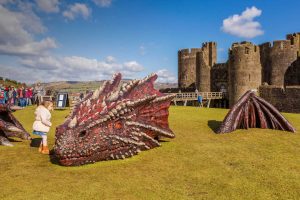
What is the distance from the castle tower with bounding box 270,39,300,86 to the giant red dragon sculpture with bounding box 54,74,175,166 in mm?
36833

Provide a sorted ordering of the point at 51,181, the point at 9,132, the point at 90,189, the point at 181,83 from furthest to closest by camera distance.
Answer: the point at 181,83, the point at 9,132, the point at 51,181, the point at 90,189

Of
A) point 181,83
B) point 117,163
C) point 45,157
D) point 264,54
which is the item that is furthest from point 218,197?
point 181,83

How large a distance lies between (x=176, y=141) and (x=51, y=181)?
427 centimetres

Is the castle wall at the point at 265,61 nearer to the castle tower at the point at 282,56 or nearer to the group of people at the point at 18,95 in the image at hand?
the castle tower at the point at 282,56

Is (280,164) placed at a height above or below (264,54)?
below

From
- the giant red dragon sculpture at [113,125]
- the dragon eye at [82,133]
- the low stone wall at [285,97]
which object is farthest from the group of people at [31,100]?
the low stone wall at [285,97]

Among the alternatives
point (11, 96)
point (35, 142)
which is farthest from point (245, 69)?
point (35, 142)

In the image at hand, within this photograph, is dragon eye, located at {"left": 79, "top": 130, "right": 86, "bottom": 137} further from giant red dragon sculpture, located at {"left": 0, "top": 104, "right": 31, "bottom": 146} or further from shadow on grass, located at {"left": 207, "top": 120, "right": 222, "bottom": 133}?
shadow on grass, located at {"left": 207, "top": 120, "right": 222, "bottom": 133}

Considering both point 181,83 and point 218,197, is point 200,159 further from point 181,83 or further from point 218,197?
point 181,83

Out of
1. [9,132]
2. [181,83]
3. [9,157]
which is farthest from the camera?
[181,83]

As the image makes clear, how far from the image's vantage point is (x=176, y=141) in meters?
9.51

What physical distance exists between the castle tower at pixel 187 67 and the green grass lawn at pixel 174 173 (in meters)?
49.9

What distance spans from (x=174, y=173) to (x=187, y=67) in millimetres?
53236

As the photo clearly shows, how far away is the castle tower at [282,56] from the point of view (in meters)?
41.2
